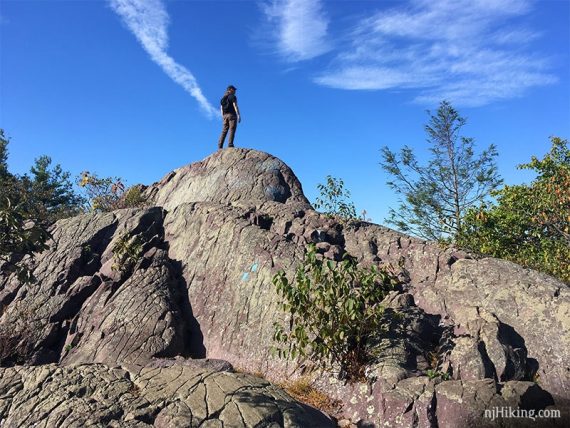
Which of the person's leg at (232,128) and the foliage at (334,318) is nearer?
the foliage at (334,318)

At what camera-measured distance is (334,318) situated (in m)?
9.71

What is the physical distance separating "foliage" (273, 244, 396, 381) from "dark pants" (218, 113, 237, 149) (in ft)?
42.0

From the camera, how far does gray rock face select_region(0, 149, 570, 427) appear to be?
808cm

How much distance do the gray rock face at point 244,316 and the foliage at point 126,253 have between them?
97 millimetres

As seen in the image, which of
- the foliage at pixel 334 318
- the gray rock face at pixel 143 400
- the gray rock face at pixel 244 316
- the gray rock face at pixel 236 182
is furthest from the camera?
the gray rock face at pixel 236 182

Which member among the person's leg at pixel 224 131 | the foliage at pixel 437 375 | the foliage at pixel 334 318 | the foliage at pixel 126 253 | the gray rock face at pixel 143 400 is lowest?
the gray rock face at pixel 143 400

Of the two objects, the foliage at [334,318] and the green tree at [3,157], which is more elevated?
the green tree at [3,157]

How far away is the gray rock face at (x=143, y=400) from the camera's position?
721 cm

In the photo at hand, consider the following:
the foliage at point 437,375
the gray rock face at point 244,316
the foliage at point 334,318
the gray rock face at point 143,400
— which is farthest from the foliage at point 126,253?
the foliage at point 437,375

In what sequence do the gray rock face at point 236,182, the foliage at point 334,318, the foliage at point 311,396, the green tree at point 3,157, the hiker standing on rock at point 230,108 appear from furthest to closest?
the green tree at point 3,157, the hiker standing on rock at point 230,108, the gray rock face at point 236,182, the foliage at point 334,318, the foliage at point 311,396

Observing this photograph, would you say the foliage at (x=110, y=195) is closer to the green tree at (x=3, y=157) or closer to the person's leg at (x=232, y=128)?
the person's leg at (x=232, y=128)

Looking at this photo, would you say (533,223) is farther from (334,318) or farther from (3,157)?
(3,157)

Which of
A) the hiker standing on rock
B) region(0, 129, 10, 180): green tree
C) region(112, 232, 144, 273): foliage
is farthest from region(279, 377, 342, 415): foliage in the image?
region(0, 129, 10, 180): green tree

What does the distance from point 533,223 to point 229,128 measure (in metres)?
14.5
